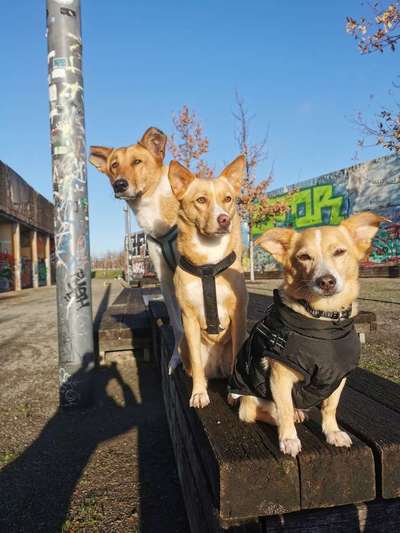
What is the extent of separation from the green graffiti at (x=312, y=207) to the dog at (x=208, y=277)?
61.6ft

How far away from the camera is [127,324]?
5262 mm

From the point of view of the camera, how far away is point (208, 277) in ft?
7.08

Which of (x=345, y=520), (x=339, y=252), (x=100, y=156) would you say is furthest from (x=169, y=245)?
(x=345, y=520)

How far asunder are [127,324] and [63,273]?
4.99 ft

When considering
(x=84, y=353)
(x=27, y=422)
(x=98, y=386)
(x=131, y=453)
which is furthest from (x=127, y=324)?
(x=131, y=453)

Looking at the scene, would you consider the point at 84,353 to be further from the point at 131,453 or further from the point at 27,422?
the point at 131,453

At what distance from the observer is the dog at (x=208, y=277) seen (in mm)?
2152

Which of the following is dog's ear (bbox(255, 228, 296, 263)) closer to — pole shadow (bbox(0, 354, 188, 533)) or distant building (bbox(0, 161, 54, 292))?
pole shadow (bbox(0, 354, 188, 533))

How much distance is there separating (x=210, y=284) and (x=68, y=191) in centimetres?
252

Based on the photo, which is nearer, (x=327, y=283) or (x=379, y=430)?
(x=379, y=430)

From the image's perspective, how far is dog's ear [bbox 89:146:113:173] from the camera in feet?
11.2

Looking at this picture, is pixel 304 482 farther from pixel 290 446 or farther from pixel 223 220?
pixel 223 220

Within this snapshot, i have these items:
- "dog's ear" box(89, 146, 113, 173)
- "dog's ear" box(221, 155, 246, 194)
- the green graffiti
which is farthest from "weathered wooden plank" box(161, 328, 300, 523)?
the green graffiti

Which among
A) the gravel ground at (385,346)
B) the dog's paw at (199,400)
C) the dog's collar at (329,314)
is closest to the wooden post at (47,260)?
the gravel ground at (385,346)
